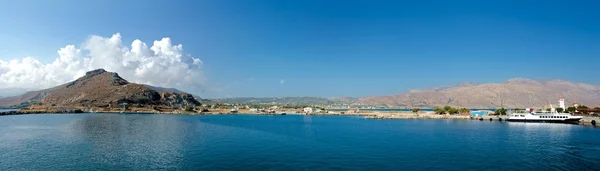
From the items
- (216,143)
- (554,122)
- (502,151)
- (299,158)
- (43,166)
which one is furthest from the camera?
(554,122)

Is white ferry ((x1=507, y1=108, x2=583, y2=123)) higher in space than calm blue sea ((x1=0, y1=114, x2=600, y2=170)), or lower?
higher

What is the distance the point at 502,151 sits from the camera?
44656 mm

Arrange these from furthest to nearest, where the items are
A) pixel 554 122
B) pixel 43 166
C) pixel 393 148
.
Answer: pixel 554 122, pixel 393 148, pixel 43 166

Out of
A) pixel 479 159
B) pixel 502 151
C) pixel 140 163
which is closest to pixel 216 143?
pixel 140 163

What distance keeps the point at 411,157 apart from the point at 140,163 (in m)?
32.1

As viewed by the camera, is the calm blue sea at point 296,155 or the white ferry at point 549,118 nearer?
the calm blue sea at point 296,155

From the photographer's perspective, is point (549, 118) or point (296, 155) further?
point (549, 118)

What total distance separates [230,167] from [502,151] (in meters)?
37.4

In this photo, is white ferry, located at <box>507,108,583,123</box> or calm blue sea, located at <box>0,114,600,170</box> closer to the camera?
calm blue sea, located at <box>0,114,600,170</box>

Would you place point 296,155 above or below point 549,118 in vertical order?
below

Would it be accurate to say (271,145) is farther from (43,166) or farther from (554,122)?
(554,122)

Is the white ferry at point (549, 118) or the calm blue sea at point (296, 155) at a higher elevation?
the white ferry at point (549, 118)

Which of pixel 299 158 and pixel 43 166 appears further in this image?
pixel 299 158

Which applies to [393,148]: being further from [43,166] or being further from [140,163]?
[43,166]
